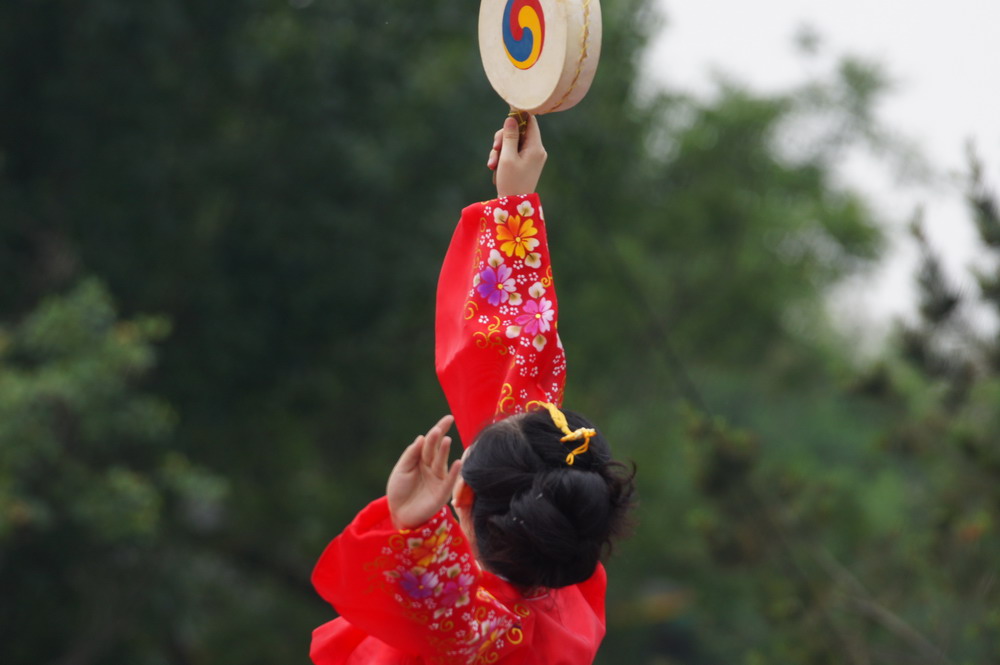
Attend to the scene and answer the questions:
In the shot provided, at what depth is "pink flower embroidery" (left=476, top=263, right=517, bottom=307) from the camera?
1.60 metres

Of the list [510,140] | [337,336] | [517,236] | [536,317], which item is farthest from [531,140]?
[337,336]

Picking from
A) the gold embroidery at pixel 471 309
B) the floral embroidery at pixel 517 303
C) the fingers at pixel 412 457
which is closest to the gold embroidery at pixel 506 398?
the floral embroidery at pixel 517 303

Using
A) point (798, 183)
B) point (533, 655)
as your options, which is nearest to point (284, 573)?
point (798, 183)

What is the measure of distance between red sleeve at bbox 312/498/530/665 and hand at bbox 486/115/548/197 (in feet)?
1.79

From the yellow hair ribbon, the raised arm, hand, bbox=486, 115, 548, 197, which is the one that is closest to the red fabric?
the yellow hair ribbon

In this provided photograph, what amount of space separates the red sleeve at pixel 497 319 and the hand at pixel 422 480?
298 millimetres

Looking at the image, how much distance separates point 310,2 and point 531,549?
221 inches

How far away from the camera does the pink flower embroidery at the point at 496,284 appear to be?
1596 mm

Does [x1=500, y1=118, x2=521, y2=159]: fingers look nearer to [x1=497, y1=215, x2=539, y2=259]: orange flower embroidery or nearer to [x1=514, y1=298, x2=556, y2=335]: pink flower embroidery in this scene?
[x1=497, y1=215, x2=539, y2=259]: orange flower embroidery

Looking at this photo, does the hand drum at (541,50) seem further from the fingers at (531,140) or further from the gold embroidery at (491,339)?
the gold embroidery at (491,339)

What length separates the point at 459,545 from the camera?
4.07ft

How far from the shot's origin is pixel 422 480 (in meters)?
1.22

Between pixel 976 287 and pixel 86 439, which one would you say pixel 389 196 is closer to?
pixel 86 439

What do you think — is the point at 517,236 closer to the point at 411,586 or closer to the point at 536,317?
the point at 536,317
